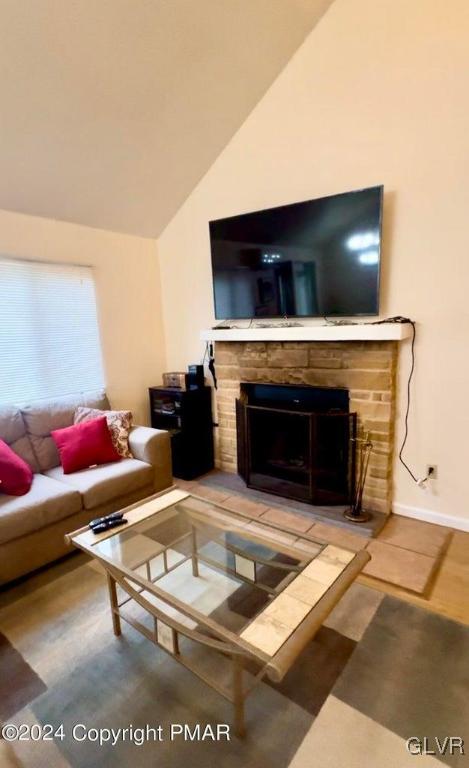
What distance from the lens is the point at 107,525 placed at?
1726 mm

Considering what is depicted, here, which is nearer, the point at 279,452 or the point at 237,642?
the point at 237,642

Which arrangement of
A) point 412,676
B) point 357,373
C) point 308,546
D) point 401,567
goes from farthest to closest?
point 357,373 < point 401,567 < point 308,546 < point 412,676

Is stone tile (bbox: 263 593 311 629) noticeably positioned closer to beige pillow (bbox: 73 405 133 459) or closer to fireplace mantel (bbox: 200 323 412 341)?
fireplace mantel (bbox: 200 323 412 341)

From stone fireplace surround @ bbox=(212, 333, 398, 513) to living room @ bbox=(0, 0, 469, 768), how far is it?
0.6 inches

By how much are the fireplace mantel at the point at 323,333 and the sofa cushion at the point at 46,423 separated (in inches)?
51.4

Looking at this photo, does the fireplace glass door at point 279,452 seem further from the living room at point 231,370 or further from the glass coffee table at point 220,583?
the glass coffee table at point 220,583

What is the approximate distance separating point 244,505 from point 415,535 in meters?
1.14

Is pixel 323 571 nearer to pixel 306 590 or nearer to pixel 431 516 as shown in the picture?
pixel 306 590

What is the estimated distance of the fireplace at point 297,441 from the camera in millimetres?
2631

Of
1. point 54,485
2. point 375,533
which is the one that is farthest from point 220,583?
point 54,485

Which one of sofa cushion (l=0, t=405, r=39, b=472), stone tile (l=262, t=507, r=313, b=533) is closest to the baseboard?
stone tile (l=262, t=507, r=313, b=533)

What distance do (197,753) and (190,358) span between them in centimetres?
284

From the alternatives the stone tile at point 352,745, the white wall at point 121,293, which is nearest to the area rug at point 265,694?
the stone tile at point 352,745

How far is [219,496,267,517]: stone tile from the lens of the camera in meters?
2.67
